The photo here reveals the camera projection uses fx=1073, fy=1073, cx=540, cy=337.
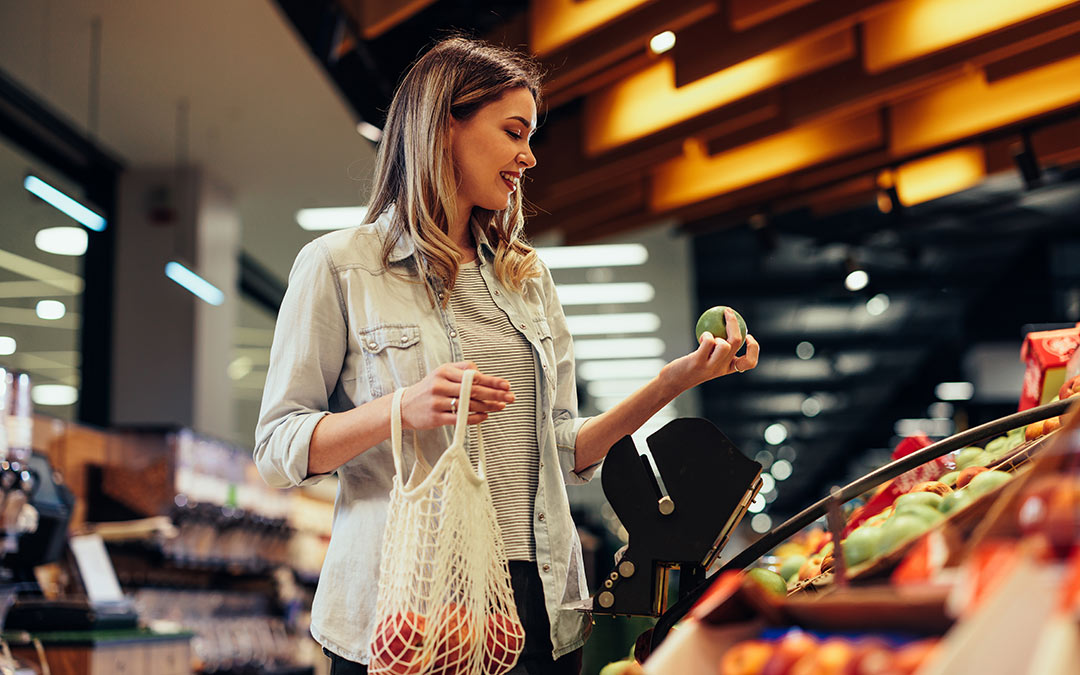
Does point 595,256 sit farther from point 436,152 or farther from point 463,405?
point 463,405

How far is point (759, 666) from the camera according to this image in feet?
3.14

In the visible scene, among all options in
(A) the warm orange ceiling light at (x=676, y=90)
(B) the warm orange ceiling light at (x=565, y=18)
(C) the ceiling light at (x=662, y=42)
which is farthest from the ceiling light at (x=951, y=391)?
(B) the warm orange ceiling light at (x=565, y=18)

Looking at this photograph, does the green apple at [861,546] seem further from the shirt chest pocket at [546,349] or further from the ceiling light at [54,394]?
the ceiling light at [54,394]

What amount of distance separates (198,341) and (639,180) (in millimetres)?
3659

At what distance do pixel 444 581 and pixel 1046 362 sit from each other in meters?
1.57

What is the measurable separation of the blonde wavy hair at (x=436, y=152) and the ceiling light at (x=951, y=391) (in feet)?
55.6

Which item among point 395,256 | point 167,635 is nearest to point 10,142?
point 167,635

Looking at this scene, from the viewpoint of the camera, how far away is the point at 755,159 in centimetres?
608

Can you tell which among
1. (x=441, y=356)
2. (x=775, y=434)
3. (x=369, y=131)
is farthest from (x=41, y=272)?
(x=775, y=434)

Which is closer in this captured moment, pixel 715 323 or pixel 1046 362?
pixel 715 323

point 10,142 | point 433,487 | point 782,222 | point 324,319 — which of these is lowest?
point 433,487

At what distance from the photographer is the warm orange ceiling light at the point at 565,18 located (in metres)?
4.39

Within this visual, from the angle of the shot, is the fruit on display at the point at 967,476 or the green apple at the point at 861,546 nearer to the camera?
the green apple at the point at 861,546

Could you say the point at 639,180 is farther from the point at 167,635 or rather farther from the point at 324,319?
the point at 324,319
